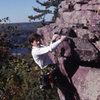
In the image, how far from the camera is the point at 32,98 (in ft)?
26.1

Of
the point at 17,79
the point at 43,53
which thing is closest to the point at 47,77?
the point at 43,53

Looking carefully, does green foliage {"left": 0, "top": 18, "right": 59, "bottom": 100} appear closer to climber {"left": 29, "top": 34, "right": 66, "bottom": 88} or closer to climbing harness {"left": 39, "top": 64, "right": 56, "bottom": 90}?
climbing harness {"left": 39, "top": 64, "right": 56, "bottom": 90}

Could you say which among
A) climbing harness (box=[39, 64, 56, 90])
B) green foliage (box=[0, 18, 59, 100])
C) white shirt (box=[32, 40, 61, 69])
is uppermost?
white shirt (box=[32, 40, 61, 69])

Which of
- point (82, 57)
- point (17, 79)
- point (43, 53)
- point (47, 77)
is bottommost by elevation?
point (17, 79)

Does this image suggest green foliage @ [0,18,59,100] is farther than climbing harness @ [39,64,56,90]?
Yes

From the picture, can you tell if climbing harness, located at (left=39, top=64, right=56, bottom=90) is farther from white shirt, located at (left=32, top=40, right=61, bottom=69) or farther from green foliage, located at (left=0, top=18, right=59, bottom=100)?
green foliage, located at (left=0, top=18, right=59, bottom=100)

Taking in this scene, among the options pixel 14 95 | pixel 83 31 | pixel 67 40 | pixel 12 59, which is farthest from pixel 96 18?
pixel 12 59

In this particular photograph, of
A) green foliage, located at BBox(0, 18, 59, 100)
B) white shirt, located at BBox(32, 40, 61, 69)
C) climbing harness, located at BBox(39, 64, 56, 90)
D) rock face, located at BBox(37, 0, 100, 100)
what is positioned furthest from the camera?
green foliage, located at BBox(0, 18, 59, 100)

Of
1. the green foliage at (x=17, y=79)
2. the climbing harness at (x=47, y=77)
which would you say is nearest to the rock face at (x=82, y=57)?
the climbing harness at (x=47, y=77)

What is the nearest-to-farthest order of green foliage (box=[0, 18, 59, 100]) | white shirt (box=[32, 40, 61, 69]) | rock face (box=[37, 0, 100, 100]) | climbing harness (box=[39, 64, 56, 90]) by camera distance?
white shirt (box=[32, 40, 61, 69]) → rock face (box=[37, 0, 100, 100]) → climbing harness (box=[39, 64, 56, 90]) → green foliage (box=[0, 18, 59, 100])

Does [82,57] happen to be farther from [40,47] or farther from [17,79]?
[17,79]

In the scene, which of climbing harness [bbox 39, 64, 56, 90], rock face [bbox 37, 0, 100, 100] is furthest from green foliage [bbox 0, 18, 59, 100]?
climbing harness [bbox 39, 64, 56, 90]

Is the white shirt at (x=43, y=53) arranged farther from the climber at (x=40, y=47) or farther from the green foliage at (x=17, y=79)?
the green foliage at (x=17, y=79)

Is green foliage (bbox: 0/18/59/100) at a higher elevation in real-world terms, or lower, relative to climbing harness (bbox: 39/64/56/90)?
lower
